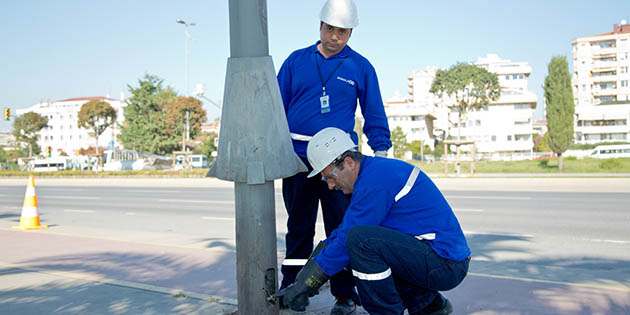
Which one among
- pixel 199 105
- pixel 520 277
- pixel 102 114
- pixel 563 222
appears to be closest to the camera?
pixel 520 277

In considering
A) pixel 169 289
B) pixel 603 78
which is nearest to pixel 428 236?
pixel 169 289

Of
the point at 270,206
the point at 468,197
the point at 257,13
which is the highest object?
the point at 257,13

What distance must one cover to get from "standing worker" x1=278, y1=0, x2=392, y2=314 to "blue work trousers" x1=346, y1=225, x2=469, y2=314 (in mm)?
779

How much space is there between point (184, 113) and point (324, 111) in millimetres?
51386

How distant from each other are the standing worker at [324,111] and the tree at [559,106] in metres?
33.8

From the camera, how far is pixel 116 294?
446 centimetres

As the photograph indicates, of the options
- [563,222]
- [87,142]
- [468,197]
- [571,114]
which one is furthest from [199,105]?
[87,142]

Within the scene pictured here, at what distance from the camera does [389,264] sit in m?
3.05

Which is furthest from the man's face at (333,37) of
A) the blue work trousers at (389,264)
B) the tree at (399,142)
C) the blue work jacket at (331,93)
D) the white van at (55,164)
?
the white van at (55,164)

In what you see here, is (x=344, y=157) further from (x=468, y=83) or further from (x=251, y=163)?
(x=468, y=83)

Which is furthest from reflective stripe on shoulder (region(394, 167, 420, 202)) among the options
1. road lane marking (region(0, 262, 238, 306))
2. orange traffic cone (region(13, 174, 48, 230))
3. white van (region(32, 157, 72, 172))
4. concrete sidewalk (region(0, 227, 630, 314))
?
white van (region(32, 157, 72, 172))

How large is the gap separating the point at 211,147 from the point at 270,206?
67.9 m

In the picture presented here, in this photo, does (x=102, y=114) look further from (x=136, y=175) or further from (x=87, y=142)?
(x=87, y=142)

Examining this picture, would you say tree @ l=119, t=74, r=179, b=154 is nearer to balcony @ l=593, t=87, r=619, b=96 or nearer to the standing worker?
the standing worker
